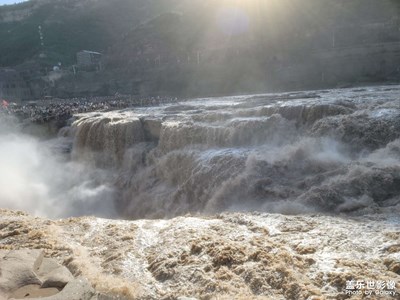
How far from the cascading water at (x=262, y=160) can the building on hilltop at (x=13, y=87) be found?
31793 mm

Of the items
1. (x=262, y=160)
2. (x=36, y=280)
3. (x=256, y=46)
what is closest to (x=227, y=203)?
(x=262, y=160)

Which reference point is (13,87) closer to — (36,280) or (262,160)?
(262,160)

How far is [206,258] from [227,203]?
4.63m

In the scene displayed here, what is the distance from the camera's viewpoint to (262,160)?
1104 cm

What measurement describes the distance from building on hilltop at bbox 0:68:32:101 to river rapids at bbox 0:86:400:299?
28333mm

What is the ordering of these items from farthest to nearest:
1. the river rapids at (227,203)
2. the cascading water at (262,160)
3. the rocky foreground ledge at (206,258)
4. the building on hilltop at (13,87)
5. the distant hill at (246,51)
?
the building on hilltop at (13,87) → the distant hill at (246,51) → the cascading water at (262,160) → the river rapids at (227,203) → the rocky foreground ledge at (206,258)

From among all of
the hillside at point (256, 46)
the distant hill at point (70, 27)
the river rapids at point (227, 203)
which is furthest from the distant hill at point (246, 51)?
the river rapids at point (227, 203)

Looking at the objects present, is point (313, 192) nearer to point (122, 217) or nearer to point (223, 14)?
point (122, 217)

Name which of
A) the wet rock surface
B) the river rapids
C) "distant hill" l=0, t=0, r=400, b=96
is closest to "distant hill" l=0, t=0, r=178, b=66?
"distant hill" l=0, t=0, r=400, b=96

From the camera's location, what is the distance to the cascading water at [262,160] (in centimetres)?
872

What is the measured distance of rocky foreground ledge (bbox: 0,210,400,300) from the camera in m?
4.80

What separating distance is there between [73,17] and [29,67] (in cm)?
2533

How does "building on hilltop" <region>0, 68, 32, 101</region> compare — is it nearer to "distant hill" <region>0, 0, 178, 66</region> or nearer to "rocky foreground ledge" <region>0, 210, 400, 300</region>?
"distant hill" <region>0, 0, 178, 66</region>

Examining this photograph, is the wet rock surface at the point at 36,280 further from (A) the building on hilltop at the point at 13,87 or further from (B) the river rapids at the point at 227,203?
(A) the building on hilltop at the point at 13,87
